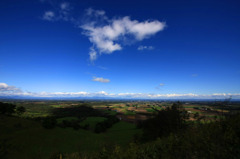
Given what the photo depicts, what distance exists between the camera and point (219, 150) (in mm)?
3863

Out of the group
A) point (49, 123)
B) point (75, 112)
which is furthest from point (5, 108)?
point (75, 112)

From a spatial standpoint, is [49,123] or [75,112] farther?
[75,112]

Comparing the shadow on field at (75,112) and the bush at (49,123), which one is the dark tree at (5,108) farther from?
the shadow on field at (75,112)

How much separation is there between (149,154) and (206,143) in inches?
101

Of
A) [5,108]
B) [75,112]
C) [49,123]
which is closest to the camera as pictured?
[49,123]

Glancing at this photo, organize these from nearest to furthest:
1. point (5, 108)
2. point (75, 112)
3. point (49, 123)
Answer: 1. point (49, 123)
2. point (5, 108)
3. point (75, 112)

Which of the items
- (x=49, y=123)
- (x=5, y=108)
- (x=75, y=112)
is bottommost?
(x=75, y=112)

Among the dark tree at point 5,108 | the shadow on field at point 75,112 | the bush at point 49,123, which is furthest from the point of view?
the shadow on field at point 75,112

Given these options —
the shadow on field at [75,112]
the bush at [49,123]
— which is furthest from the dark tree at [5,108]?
the shadow on field at [75,112]

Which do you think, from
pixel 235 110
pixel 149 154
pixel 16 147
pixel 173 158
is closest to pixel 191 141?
pixel 173 158

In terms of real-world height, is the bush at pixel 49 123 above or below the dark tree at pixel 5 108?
below

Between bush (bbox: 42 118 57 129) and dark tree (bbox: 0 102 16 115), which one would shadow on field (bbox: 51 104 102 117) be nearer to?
dark tree (bbox: 0 102 16 115)

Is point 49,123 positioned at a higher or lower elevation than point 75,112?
higher

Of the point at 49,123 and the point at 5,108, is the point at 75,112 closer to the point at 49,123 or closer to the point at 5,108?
the point at 5,108
